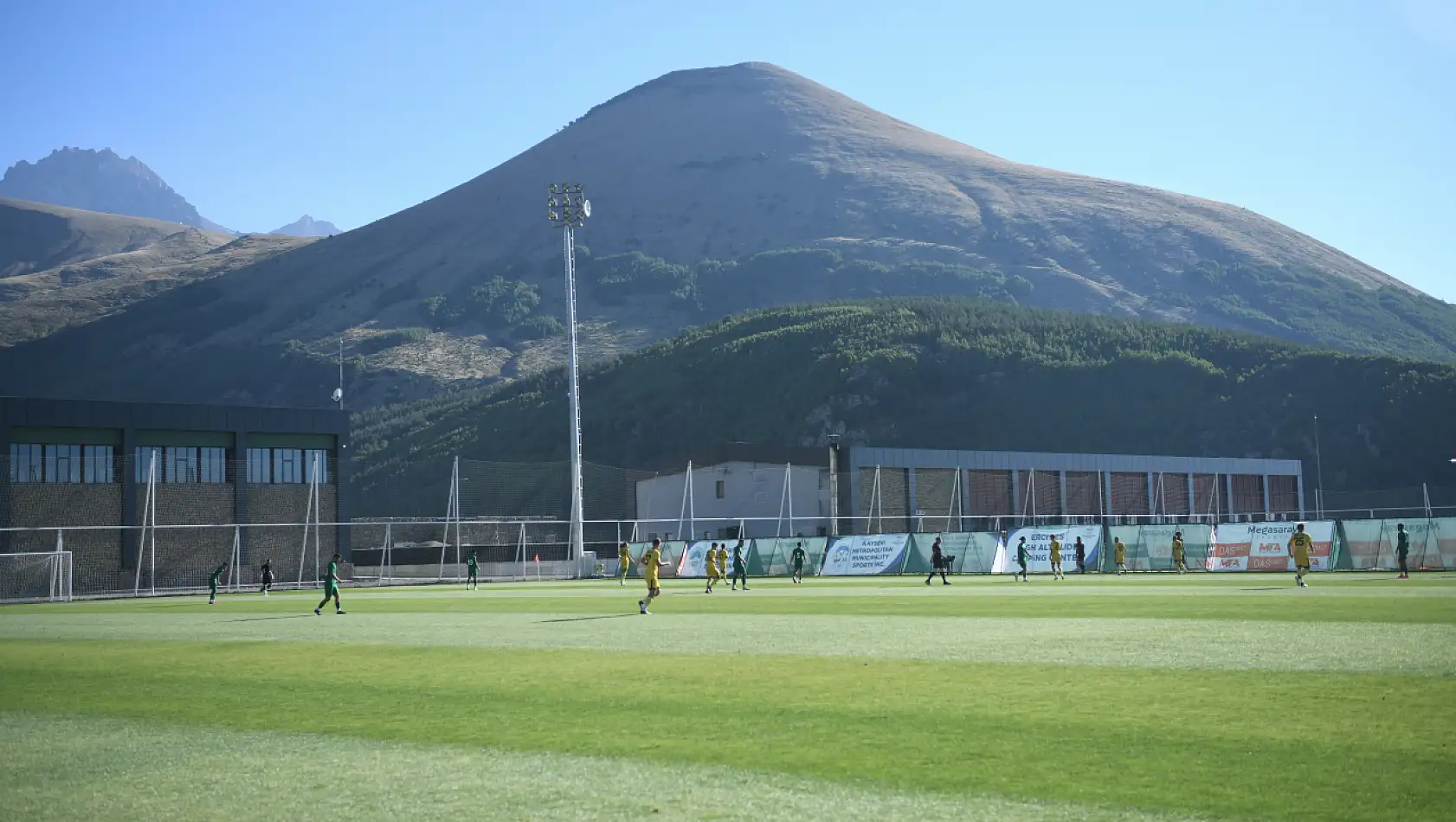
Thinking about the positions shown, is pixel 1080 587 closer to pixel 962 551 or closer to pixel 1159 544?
pixel 1159 544

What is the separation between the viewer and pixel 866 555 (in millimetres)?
57438

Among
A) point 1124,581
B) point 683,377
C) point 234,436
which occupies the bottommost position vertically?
point 1124,581

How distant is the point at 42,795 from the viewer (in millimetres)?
10336

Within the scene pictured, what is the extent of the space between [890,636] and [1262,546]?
3068 cm

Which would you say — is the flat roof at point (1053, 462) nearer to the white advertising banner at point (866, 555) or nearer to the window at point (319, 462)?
the white advertising banner at point (866, 555)

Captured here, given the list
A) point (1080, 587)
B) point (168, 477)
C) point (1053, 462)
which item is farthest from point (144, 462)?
point (1053, 462)

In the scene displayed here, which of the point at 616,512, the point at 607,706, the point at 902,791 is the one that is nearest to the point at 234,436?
the point at 616,512

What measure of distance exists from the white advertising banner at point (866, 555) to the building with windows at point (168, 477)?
962 inches

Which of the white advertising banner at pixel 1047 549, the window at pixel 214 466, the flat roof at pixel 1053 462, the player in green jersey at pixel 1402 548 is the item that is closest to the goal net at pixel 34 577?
the window at pixel 214 466

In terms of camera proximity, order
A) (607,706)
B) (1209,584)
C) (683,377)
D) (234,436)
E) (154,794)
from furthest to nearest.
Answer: (683,377) → (234,436) → (1209,584) → (607,706) → (154,794)

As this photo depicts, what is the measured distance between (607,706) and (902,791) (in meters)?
5.38

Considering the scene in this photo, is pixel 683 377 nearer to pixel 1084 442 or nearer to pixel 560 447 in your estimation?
pixel 560 447

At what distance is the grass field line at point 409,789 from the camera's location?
9094 millimetres

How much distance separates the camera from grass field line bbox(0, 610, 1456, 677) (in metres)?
16.8
